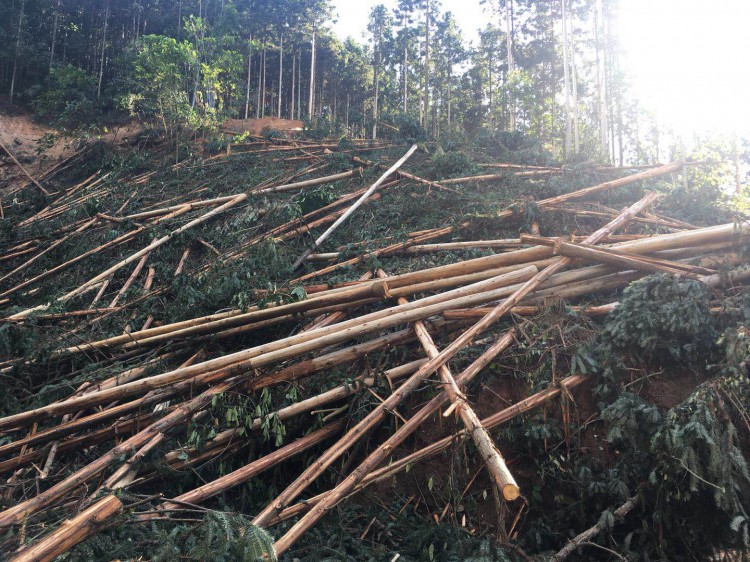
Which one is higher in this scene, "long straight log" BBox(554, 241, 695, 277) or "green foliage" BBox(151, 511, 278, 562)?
"long straight log" BBox(554, 241, 695, 277)

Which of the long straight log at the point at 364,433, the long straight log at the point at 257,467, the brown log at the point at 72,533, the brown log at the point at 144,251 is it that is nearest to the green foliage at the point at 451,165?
the brown log at the point at 144,251

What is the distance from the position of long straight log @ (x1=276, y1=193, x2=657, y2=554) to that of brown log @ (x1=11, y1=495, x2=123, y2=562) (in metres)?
0.89

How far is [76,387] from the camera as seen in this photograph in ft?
11.9

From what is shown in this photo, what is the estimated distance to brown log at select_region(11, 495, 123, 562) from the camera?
1.56 meters

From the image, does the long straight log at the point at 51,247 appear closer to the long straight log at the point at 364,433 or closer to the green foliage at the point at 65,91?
the long straight log at the point at 364,433

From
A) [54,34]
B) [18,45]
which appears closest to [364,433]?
[18,45]

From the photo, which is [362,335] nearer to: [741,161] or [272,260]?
[272,260]

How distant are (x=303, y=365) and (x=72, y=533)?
179cm

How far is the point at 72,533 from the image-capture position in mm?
1648

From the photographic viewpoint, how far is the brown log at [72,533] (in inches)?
61.2

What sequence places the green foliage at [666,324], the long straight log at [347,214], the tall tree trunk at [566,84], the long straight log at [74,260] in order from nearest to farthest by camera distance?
the green foliage at [666,324]
the long straight log at [347,214]
the long straight log at [74,260]
the tall tree trunk at [566,84]

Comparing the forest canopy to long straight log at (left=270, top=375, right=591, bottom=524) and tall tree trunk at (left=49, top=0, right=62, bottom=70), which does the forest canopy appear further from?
long straight log at (left=270, top=375, right=591, bottom=524)

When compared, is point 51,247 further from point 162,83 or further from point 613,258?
point 613,258

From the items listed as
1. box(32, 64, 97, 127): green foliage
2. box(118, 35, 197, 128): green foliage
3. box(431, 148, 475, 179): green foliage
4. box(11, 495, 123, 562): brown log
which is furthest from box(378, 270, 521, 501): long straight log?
box(32, 64, 97, 127): green foliage
